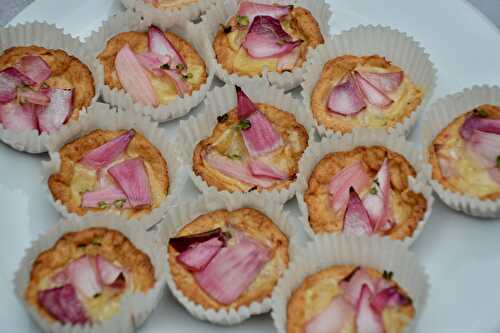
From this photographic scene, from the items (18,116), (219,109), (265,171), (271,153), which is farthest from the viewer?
(219,109)

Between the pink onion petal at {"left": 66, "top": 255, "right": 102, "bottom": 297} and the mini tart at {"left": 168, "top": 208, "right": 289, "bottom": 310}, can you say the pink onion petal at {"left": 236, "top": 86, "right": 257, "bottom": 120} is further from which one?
the pink onion petal at {"left": 66, "top": 255, "right": 102, "bottom": 297}

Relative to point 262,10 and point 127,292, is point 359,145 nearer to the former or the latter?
point 262,10

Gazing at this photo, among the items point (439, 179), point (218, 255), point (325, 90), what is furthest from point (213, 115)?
point (439, 179)

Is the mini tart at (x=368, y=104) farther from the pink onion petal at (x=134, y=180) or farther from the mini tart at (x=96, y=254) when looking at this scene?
the mini tart at (x=96, y=254)

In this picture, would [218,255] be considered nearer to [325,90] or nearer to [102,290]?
[102,290]

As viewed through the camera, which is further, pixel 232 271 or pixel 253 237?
pixel 253 237

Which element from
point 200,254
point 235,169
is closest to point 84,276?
point 200,254
